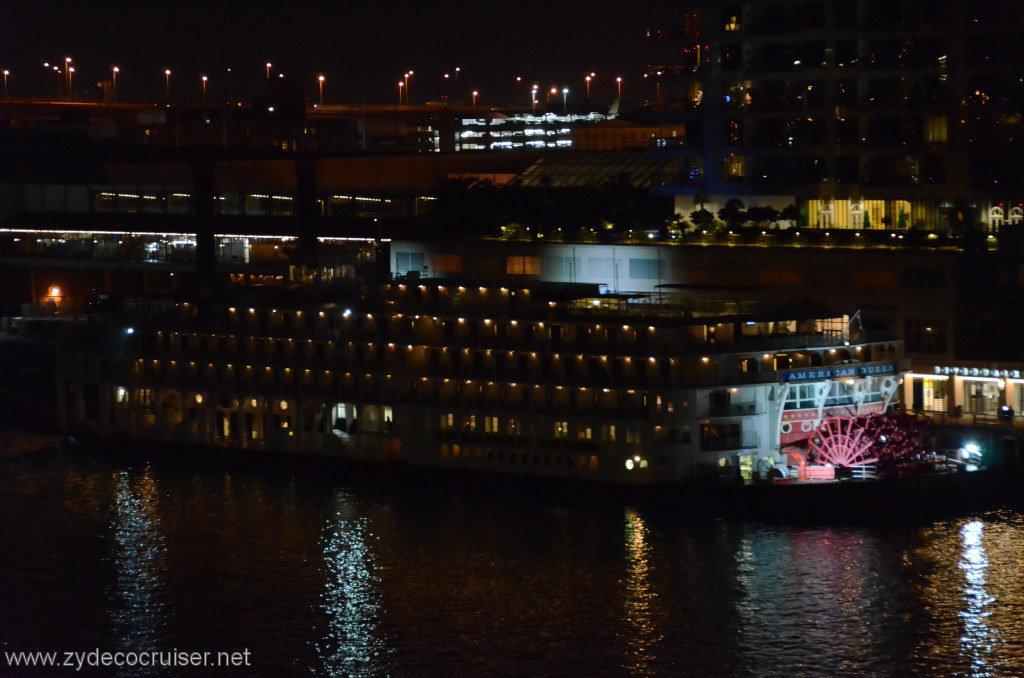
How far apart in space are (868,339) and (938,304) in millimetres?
8010

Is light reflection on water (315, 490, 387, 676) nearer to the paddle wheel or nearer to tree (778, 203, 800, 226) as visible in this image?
the paddle wheel

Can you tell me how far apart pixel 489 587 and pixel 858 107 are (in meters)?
32.6

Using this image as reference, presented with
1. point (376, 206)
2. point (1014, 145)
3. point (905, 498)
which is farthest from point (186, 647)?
point (376, 206)

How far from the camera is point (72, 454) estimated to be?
56406 mm

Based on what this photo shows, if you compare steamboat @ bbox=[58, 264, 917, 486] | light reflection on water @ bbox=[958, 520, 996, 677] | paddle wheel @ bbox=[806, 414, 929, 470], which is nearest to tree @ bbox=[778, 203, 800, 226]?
steamboat @ bbox=[58, 264, 917, 486]

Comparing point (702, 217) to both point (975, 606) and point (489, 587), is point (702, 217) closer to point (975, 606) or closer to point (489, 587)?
point (489, 587)

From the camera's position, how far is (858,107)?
6688cm

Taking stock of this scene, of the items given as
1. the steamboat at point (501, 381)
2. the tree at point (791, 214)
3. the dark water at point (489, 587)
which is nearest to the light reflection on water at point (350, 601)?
the dark water at point (489, 587)

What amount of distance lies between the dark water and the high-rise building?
22.6 metres

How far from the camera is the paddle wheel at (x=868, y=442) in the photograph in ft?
158

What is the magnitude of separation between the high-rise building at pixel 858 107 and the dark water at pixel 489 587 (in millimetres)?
22623

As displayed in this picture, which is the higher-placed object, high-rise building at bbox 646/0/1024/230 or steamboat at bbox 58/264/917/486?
high-rise building at bbox 646/0/1024/230

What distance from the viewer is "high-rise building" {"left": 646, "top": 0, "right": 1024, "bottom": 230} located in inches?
2547

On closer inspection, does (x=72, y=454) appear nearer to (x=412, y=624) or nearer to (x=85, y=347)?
(x=85, y=347)
